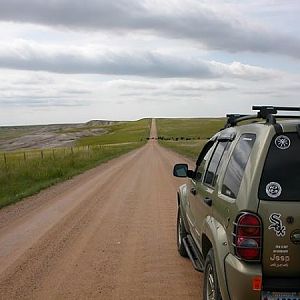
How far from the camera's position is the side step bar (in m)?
5.24

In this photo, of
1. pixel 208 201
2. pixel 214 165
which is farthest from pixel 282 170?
pixel 214 165

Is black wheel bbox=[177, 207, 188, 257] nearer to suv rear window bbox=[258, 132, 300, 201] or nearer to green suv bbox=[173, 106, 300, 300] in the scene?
green suv bbox=[173, 106, 300, 300]

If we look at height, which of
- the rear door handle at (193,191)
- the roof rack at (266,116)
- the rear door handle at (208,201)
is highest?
the roof rack at (266,116)

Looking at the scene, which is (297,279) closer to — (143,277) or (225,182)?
(225,182)

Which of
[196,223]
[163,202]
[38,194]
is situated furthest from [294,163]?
[38,194]

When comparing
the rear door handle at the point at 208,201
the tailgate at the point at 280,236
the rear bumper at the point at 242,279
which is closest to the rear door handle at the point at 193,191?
the rear door handle at the point at 208,201

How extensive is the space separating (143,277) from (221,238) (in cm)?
264

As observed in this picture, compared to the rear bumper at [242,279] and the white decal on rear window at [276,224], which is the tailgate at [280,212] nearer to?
the white decal on rear window at [276,224]

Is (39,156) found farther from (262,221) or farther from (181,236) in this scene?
(262,221)

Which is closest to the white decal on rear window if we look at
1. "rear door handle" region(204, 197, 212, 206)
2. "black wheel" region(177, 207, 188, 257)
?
"rear door handle" region(204, 197, 212, 206)

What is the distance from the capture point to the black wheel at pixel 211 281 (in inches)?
162

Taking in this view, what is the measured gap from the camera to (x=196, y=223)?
563 cm

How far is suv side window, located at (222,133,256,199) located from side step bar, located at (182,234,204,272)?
1256mm

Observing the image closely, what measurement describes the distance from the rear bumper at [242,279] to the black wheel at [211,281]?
40cm
